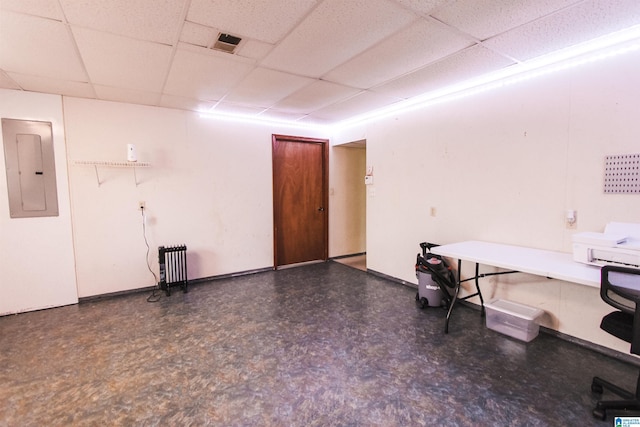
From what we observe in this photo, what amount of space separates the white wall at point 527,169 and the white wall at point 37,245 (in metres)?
4.19

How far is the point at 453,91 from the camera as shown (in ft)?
11.2

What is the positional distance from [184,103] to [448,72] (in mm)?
3175

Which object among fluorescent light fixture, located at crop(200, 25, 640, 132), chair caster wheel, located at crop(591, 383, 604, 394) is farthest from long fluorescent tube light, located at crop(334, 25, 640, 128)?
chair caster wheel, located at crop(591, 383, 604, 394)

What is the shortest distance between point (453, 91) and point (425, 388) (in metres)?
3.02

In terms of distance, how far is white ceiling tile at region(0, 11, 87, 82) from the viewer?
2.02 metres

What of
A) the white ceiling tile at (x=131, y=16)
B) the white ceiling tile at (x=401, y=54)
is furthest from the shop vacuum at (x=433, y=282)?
the white ceiling tile at (x=131, y=16)

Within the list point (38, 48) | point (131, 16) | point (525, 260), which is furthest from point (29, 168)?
point (525, 260)

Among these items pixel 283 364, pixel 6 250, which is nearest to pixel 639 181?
pixel 283 364

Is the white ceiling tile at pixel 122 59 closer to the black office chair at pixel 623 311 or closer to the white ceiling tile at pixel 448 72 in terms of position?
the white ceiling tile at pixel 448 72

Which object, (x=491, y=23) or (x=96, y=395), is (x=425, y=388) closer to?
(x=96, y=395)

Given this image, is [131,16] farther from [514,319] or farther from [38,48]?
[514,319]

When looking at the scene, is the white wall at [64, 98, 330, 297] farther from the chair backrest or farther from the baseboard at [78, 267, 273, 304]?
the chair backrest

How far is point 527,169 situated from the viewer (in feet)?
9.41

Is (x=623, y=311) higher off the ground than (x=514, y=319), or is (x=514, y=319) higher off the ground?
(x=623, y=311)
